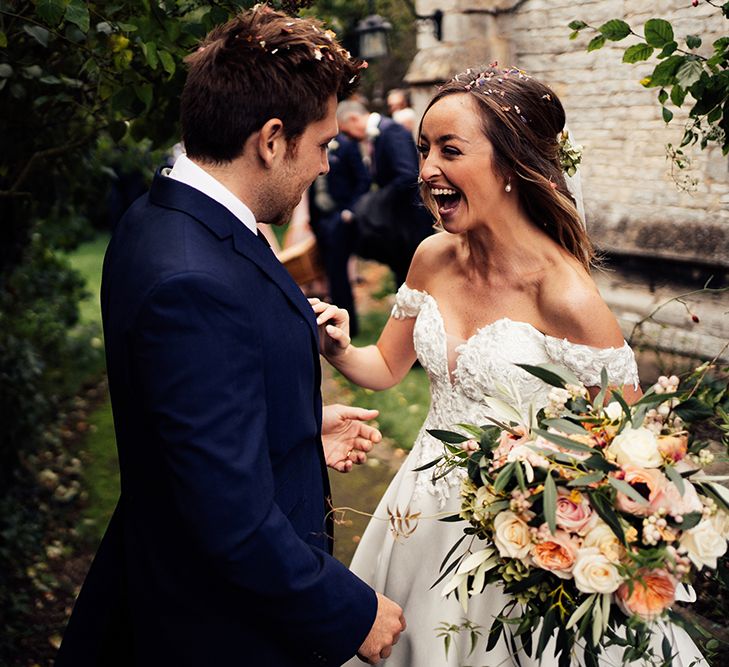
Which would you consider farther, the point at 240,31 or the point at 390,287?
the point at 390,287

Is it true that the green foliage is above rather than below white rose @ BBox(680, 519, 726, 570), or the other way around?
above

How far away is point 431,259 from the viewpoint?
120 inches

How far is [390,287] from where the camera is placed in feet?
35.3

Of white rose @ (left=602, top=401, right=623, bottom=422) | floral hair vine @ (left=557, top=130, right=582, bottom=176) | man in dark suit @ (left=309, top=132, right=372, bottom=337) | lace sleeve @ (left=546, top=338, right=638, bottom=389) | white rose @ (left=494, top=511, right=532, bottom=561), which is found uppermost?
floral hair vine @ (left=557, top=130, right=582, bottom=176)

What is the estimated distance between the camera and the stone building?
6844 mm

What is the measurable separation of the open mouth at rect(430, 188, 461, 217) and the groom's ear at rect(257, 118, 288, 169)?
0.85m

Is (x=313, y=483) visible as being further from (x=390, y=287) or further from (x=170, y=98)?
(x=390, y=287)

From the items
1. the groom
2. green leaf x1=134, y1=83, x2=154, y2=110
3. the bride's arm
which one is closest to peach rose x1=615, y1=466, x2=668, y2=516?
the groom

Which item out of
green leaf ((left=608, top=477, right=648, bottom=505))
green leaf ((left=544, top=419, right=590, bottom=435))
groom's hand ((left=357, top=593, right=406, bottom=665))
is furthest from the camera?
groom's hand ((left=357, top=593, right=406, bottom=665))

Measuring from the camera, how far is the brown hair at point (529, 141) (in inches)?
102

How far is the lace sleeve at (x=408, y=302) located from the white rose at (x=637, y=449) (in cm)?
136

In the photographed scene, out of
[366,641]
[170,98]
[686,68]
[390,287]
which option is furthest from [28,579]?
[390,287]

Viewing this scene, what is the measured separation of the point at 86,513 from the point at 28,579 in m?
0.83

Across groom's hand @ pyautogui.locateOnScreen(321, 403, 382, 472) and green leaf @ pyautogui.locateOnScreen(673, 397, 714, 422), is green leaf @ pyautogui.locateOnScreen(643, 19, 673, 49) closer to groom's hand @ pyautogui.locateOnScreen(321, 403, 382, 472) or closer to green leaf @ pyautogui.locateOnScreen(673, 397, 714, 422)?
green leaf @ pyautogui.locateOnScreen(673, 397, 714, 422)
